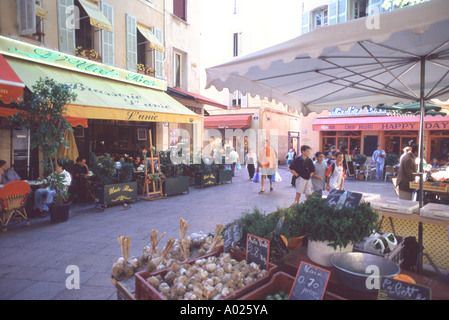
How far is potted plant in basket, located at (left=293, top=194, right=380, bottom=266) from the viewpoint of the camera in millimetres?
2012

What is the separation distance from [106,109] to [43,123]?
2354mm

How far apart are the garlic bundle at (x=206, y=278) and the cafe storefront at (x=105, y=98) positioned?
635cm

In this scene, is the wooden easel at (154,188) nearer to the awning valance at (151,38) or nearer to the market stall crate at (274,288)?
the awning valance at (151,38)

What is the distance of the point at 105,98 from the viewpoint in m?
8.52

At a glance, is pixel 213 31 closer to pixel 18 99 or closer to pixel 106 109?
pixel 106 109

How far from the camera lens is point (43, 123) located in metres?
5.66

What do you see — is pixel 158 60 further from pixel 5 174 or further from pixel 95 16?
pixel 5 174

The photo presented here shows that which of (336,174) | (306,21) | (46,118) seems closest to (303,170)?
(336,174)

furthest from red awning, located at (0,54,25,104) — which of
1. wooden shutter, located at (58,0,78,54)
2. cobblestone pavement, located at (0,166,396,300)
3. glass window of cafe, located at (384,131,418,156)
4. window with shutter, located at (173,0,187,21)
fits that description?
glass window of cafe, located at (384,131,418,156)

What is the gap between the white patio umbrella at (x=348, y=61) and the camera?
1913mm

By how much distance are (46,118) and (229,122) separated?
17489 millimetres

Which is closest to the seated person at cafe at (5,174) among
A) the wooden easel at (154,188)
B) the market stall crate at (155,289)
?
the wooden easel at (154,188)

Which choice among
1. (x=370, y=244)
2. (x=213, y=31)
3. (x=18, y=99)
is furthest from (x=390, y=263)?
(x=213, y=31)

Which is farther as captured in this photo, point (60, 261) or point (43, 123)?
point (43, 123)
